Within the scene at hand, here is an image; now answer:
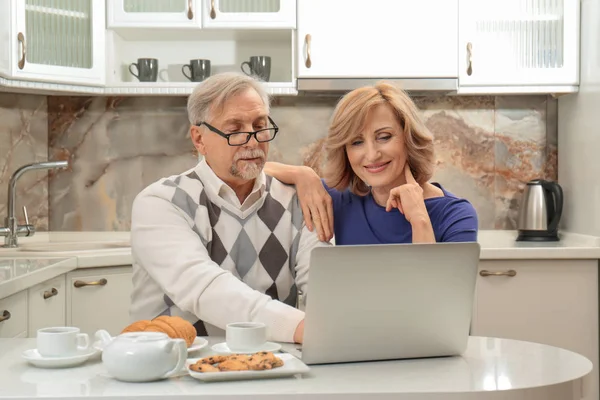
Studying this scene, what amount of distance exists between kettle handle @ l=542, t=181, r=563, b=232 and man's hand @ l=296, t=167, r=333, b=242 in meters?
1.71

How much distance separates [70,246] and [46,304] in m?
0.72

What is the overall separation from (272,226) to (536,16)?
1977mm

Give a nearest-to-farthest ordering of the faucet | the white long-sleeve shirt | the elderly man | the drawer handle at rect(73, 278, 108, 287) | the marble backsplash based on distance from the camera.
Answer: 1. the white long-sleeve shirt
2. the elderly man
3. the drawer handle at rect(73, 278, 108, 287)
4. the faucet
5. the marble backsplash

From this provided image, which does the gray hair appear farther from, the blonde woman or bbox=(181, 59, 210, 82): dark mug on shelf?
bbox=(181, 59, 210, 82): dark mug on shelf

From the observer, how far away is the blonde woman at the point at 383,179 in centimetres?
201

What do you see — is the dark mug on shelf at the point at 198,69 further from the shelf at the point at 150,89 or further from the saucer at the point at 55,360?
the saucer at the point at 55,360

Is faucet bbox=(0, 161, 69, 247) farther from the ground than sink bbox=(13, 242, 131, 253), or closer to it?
farther from the ground

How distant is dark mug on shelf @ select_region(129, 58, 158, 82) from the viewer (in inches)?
137

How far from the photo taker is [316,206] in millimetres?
2031

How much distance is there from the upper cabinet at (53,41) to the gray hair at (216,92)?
135cm

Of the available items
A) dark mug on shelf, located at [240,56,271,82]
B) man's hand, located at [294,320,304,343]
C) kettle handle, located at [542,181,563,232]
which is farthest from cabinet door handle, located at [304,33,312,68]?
man's hand, located at [294,320,304,343]

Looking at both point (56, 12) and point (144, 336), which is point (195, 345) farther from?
point (56, 12)

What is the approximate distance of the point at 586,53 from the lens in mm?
3367

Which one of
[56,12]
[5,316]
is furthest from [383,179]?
[56,12]
